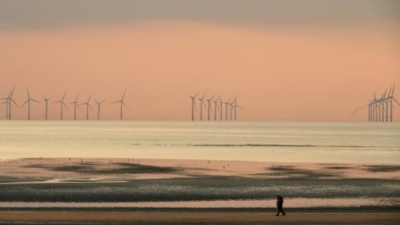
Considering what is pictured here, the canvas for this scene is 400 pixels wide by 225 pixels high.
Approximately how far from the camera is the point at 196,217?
3994 centimetres

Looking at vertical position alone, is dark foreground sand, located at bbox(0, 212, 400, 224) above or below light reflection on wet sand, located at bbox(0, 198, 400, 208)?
above

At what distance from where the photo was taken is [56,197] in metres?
51.1

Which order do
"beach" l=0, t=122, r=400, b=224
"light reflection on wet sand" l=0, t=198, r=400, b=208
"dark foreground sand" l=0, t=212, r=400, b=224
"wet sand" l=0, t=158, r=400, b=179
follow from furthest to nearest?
"wet sand" l=0, t=158, r=400, b=179 → "light reflection on wet sand" l=0, t=198, r=400, b=208 → "beach" l=0, t=122, r=400, b=224 → "dark foreground sand" l=0, t=212, r=400, b=224

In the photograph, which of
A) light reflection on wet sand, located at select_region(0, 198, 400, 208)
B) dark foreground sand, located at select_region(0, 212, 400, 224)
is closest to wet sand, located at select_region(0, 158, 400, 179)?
light reflection on wet sand, located at select_region(0, 198, 400, 208)

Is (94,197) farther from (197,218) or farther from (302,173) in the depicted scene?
(302,173)

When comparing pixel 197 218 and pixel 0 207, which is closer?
pixel 197 218

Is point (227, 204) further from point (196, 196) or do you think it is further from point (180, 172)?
point (180, 172)

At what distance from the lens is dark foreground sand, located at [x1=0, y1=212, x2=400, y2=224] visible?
38.4 m

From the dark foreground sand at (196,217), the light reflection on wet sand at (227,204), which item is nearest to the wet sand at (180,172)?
the light reflection on wet sand at (227,204)

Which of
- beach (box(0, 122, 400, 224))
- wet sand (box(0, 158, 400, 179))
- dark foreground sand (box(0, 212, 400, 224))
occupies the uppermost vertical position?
dark foreground sand (box(0, 212, 400, 224))

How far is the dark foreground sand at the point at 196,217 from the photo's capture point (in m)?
38.4

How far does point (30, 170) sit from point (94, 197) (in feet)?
95.2

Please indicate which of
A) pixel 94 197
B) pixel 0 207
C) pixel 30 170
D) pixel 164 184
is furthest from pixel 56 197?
pixel 30 170

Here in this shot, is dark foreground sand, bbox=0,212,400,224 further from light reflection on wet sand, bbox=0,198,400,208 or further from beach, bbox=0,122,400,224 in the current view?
light reflection on wet sand, bbox=0,198,400,208
